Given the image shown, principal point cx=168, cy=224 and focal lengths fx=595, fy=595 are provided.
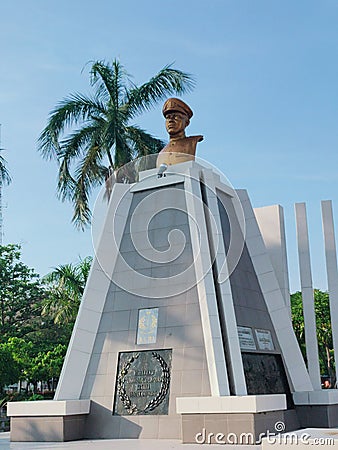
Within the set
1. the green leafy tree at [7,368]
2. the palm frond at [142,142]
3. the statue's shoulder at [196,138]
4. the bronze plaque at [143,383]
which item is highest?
the palm frond at [142,142]

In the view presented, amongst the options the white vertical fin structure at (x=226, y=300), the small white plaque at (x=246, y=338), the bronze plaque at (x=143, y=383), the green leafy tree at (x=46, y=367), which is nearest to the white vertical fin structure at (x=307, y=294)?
the small white plaque at (x=246, y=338)

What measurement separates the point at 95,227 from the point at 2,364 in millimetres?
6938

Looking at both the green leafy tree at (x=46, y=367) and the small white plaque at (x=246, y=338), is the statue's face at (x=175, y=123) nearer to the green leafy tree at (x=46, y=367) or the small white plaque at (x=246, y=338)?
the small white plaque at (x=246, y=338)

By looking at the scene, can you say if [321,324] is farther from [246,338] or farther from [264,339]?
[246,338]

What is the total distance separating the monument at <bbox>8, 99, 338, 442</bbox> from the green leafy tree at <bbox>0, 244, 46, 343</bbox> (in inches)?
663

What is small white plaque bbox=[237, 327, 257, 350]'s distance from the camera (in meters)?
10.6

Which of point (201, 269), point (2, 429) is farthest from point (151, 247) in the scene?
point (2, 429)

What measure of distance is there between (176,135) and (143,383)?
5.33 m

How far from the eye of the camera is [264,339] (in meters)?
11.4

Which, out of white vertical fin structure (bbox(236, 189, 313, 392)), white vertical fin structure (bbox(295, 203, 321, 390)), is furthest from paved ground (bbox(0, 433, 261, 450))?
white vertical fin structure (bbox(295, 203, 321, 390))

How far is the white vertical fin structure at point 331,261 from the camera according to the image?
1325 cm

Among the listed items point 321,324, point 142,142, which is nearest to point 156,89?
point 142,142

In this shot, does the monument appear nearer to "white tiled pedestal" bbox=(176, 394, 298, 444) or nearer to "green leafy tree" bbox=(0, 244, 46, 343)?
"white tiled pedestal" bbox=(176, 394, 298, 444)

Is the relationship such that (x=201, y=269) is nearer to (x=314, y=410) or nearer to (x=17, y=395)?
(x=314, y=410)
